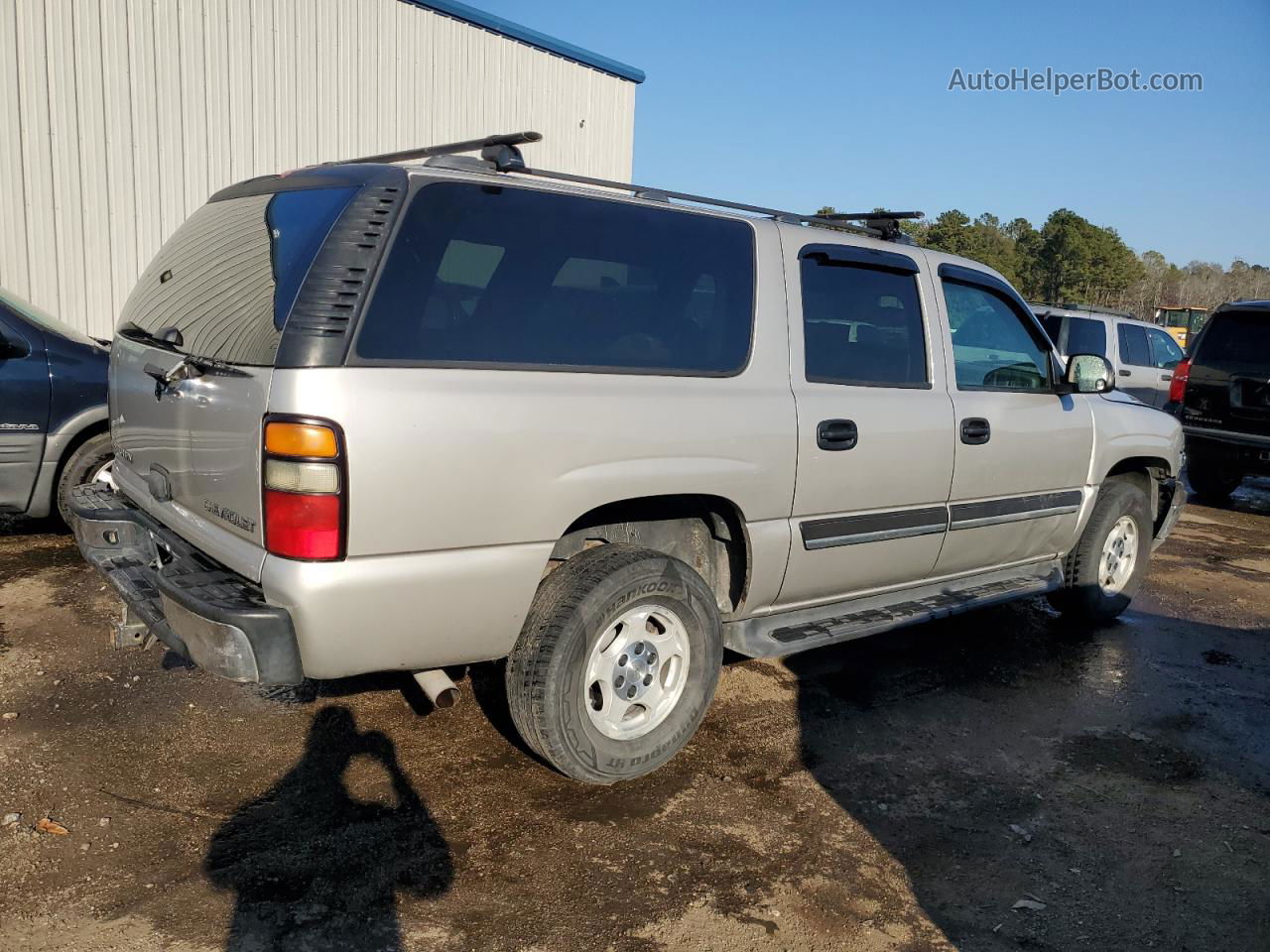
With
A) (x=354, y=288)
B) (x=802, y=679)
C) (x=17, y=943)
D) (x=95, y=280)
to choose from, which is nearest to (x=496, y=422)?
(x=354, y=288)

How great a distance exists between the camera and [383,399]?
268 centimetres

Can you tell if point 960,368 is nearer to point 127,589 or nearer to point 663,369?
point 663,369

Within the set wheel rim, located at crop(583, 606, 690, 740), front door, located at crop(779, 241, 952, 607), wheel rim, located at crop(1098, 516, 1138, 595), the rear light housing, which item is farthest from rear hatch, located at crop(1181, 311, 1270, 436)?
the rear light housing

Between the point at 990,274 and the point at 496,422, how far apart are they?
3014mm

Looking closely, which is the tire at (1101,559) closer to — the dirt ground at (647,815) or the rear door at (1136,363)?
the dirt ground at (647,815)

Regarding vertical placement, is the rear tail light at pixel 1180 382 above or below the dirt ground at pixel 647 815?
above

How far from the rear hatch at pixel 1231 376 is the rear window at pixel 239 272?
29.9ft

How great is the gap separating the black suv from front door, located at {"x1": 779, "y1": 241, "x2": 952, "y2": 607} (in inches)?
257

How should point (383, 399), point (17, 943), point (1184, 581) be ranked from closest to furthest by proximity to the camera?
point (17, 943) → point (383, 399) → point (1184, 581)

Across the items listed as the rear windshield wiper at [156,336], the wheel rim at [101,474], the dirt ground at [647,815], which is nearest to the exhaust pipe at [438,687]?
the dirt ground at [647,815]

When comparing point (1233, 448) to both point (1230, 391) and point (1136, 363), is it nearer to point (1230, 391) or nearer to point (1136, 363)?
point (1230, 391)

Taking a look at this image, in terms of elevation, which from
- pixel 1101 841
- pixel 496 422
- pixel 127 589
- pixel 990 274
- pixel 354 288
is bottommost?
pixel 1101 841

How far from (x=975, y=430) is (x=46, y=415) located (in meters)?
5.05

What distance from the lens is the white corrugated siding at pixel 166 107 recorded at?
8.83 metres
